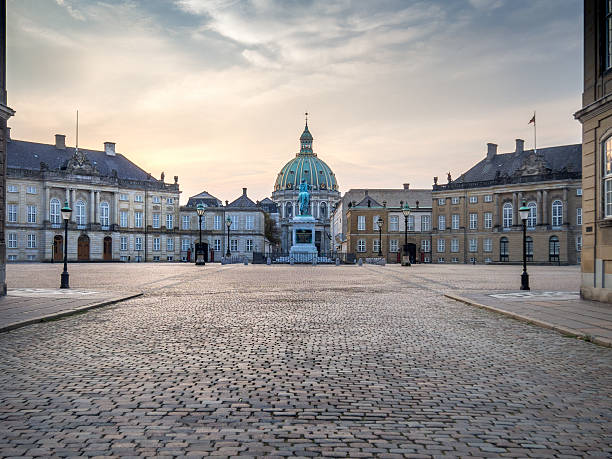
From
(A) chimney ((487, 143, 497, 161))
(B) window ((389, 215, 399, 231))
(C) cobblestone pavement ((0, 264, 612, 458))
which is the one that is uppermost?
(A) chimney ((487, 143, 497, 161))

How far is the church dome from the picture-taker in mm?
178375

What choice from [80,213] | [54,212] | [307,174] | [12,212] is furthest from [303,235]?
[307,174]

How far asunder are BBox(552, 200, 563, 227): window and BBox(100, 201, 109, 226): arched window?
5975 cm

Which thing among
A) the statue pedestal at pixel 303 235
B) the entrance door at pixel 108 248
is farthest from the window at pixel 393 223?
the entrance door at pixel 108 248

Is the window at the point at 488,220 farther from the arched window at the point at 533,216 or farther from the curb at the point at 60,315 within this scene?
the curb at the point at 60,315

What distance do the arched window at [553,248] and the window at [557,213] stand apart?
1870mm

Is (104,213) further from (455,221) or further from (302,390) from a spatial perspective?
(302,390)

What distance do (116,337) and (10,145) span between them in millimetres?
73414

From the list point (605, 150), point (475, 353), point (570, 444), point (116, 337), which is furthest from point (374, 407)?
point (605, 150)

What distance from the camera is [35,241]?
235 feet

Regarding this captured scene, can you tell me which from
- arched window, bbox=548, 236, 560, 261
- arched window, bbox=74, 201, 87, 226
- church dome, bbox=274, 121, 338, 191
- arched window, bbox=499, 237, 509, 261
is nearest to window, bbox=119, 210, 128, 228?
arched window, bbox=74, 201, 87, 226

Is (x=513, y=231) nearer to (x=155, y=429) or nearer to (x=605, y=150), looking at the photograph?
(x=605, y=150)

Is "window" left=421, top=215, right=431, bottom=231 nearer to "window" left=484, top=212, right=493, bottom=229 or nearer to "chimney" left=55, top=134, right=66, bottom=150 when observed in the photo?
"window" left=484, top=212, right=493, bottom=229

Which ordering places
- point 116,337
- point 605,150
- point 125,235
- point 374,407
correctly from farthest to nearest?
point 125,235
point 605,150
point 116,337
point 374,407
